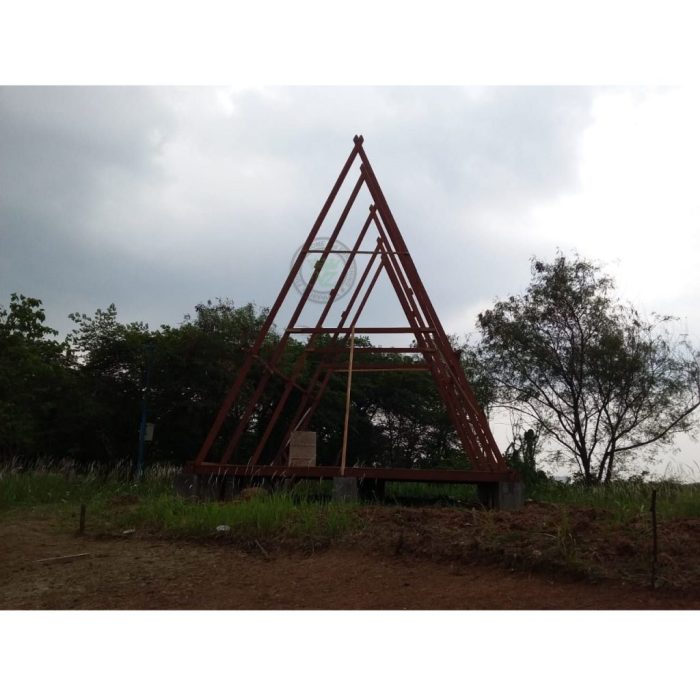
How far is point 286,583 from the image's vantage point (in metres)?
5.52

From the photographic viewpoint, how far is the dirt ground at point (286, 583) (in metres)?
4.79

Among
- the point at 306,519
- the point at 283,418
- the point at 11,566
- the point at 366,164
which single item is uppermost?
the point at 366,164

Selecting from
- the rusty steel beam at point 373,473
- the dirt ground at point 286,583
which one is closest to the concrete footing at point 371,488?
the rusty steel beam at point 373,473

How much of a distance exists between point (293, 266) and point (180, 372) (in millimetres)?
10102

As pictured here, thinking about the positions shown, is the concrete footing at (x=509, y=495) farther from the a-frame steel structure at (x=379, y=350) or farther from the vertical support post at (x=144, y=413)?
the vertical support post at (x=144, y=413)

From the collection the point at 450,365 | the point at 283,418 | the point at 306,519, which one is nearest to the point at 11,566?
the point at 306,519

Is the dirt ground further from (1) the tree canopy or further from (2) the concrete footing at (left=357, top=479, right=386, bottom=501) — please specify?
(1) the tree canopy

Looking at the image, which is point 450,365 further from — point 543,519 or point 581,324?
point 581,324

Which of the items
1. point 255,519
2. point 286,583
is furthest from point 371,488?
point 286,583

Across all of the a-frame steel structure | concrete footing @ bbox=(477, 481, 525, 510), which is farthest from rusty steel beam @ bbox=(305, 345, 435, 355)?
concrete footing @ bbox=(477, 481, 525, 510)

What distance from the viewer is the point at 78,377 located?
20.5m

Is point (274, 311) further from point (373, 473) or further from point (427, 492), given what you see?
point (427, 492)

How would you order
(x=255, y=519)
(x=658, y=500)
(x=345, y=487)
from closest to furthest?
(x=255, y=519)
(x=658, y=500)
(x=345, y=487)

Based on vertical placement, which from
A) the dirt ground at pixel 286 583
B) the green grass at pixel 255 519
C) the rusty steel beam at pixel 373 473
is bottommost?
the dirt ground at pixel 286 583
